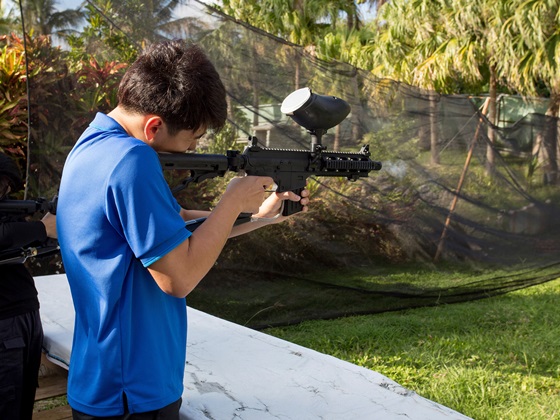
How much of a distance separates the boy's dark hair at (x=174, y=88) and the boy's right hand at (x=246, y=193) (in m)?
0.21

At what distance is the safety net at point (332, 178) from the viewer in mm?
3996

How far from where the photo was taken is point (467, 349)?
4559 mm

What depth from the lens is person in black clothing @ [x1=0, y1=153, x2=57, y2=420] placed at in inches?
94.0

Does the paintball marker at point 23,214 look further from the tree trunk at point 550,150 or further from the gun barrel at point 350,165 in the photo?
the tree trunk at point 550,150

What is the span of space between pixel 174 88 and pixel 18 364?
1578mm

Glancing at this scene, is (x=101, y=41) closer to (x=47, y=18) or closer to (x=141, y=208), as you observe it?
(x=47, y=18)

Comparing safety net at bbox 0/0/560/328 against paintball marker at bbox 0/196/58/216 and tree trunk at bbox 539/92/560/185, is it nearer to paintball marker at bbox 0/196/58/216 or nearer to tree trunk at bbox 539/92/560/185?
tree trunk at bbox 539/92/560/185

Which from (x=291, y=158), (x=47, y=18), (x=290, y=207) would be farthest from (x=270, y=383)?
(x=47, y=18)

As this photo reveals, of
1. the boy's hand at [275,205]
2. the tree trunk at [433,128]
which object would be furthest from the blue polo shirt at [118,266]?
the tree trunk at [433,128]

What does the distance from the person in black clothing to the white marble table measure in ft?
A: 0.60

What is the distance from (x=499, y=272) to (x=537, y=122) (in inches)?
78.4

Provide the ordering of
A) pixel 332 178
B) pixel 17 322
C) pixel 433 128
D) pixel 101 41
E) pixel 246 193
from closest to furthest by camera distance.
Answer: pixel 246 193 → pixel 17 322 → pixel 101 41 → pixel 332 178 → pixel 433 128

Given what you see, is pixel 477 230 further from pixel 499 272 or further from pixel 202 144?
pixel 202 144

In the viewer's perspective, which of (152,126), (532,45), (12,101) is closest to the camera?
(152,126)
